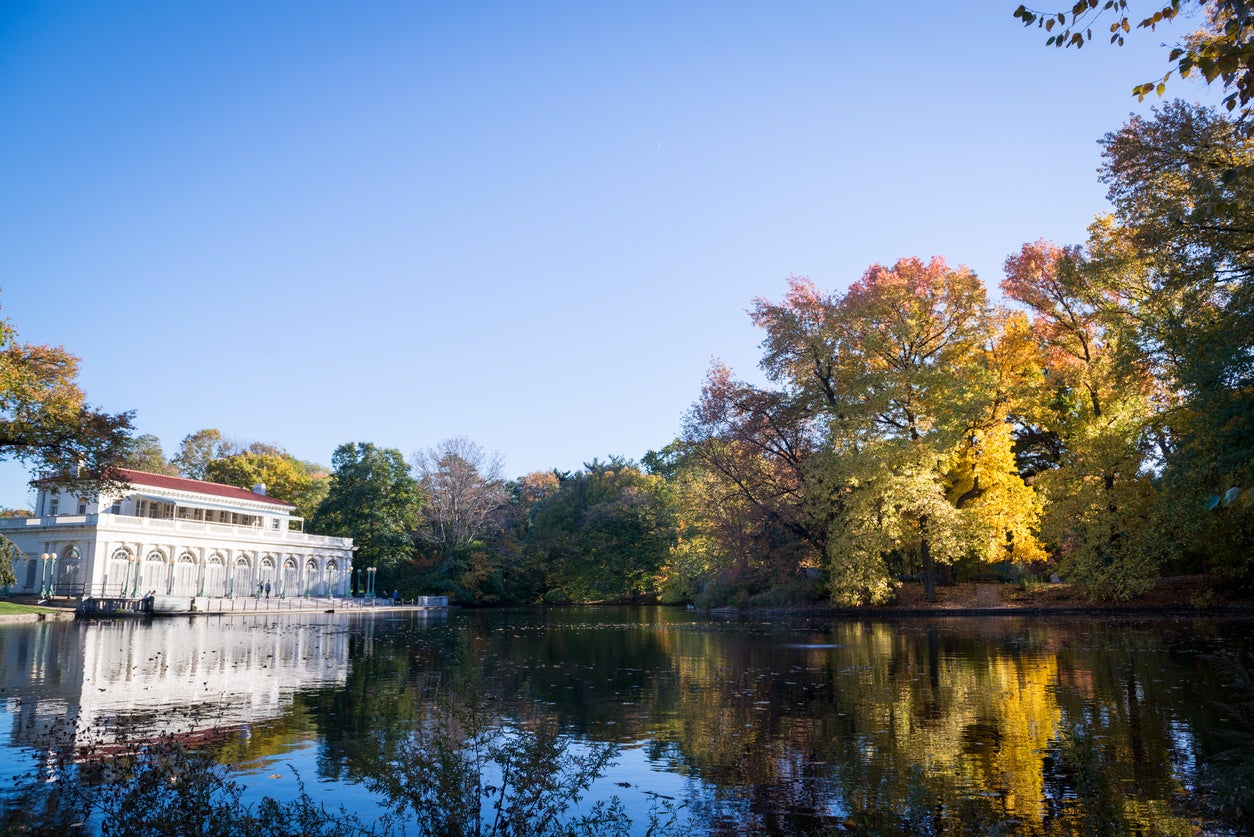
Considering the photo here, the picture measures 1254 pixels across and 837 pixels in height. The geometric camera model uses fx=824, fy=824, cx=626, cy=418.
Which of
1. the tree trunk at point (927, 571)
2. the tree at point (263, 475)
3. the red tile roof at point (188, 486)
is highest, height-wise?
→ the tree at point (263, 475)

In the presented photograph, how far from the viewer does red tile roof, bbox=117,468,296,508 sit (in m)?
57.2

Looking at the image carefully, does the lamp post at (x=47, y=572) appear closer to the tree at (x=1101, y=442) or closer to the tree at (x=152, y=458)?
the tree at (x=152, y=458)

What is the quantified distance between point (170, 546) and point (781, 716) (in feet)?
181

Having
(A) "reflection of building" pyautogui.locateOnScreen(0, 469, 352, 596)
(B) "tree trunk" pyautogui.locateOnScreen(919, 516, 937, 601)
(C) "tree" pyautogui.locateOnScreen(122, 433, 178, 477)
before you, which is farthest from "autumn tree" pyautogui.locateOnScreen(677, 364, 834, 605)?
(C) "tree" pyautogui.locateOnScreen(122, 433, 178, 477)

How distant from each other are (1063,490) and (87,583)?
52790 millimetres

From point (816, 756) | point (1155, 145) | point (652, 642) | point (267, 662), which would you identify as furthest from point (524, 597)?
point (816, 756)

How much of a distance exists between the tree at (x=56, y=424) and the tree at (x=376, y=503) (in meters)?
41.7

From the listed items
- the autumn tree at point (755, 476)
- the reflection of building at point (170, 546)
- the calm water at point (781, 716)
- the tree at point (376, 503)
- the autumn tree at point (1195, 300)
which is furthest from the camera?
the tree at point (376, 503)

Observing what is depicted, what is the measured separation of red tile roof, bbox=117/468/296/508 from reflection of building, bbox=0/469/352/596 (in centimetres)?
10

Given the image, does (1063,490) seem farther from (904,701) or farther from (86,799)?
(86,799)

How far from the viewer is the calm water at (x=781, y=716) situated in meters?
6.48

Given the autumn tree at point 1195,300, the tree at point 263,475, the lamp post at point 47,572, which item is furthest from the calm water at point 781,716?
the tree at point 263,475

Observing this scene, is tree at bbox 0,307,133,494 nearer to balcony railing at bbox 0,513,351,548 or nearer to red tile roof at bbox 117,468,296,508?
balcony railing at bbox 0,513,351,548

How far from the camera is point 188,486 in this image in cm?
6253
